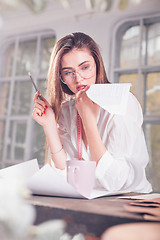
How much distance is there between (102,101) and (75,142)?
0.78 feet

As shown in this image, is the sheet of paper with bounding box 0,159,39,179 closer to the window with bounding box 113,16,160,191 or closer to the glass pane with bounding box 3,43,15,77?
the glass pane with bounding box 3,43,15,77

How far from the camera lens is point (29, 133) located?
85 centimetres

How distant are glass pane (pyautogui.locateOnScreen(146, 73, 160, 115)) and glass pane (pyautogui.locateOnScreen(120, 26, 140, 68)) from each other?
0.28 feet

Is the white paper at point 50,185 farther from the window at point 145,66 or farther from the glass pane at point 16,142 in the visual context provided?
the window at point 145,66

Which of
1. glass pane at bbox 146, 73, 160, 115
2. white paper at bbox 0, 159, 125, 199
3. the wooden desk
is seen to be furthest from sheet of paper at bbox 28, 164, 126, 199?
glass pane at bbox 146, 73, 160, 115

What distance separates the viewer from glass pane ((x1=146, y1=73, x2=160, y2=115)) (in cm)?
93

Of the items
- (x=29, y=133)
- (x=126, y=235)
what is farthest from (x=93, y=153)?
(x=126, y=235)

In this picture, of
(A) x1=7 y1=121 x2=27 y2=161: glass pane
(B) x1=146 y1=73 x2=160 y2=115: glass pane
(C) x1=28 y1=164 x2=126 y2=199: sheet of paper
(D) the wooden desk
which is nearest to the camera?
(D) the wooden desk

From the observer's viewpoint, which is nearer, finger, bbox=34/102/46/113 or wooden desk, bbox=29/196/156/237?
wooden desk, bbox=29/196/156/237

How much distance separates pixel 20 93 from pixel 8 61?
113 mm

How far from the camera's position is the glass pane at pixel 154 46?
2.78 ft

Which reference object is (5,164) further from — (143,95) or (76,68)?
(143,95)

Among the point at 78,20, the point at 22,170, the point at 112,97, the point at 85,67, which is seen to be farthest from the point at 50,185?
the point at 78,20

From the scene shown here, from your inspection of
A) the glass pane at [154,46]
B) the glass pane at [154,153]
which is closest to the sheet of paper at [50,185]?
the glass pane at [154,153]
